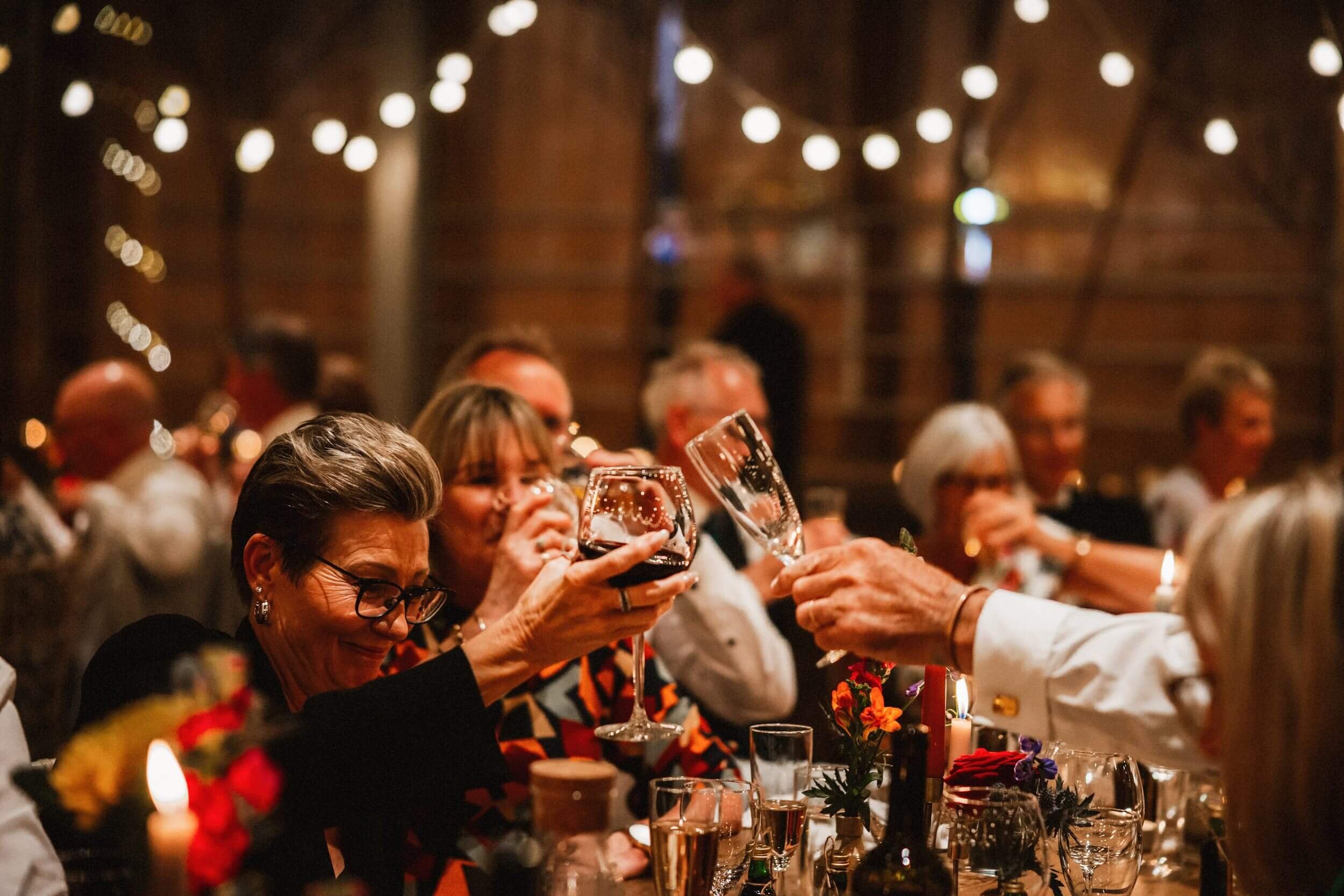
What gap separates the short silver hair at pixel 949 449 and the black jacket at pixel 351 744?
7.70 ft

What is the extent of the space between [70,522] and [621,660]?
2217 mm

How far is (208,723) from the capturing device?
104cm

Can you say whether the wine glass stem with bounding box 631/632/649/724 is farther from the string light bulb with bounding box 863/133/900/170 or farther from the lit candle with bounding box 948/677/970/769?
the string light bulb with bounding box 863/133/900/170

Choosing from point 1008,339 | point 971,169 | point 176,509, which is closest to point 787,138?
point 971,169

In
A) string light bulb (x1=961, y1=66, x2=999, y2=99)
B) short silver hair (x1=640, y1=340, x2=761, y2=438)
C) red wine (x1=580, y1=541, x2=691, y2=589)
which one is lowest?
red wine (x1=580, y1=541, x2=691, y2=589)

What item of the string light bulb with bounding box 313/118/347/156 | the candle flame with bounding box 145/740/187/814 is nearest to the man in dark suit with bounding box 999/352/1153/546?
the string light bulb with bounding box 313/118/347/156

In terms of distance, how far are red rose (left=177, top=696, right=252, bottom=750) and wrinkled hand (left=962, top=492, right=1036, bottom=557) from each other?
251 centimetres

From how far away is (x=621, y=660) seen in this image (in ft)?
7.46

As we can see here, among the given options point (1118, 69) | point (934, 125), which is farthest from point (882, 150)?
point (1118, 69)

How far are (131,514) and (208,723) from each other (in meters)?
3.03

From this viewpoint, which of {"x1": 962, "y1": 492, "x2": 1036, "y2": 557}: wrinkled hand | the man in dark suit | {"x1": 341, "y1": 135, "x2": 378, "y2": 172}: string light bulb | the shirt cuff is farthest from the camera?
{"x1": 341, "y1": 135, "x2": 378, "y2": 172}: string light bulb

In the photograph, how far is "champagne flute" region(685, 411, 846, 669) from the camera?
1637 millimetres

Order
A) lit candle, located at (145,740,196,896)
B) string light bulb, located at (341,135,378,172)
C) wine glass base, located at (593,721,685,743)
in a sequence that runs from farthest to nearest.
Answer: string light bulb, located at (341,135,378,172)
wine glass base, located at (593,721,685,743)
lit candle, located at (145,740,196,896)

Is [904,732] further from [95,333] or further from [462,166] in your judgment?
[95,333]
